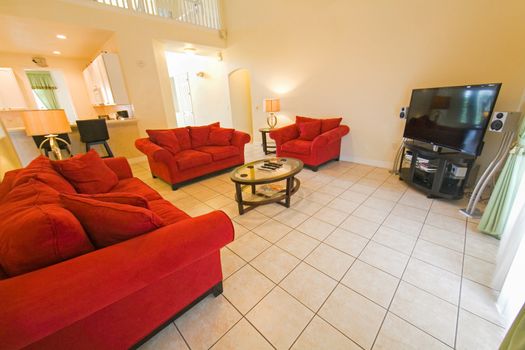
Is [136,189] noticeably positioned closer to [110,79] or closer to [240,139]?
[240,139]

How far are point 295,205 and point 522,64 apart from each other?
307 centimetres

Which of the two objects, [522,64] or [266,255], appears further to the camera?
[522,64]

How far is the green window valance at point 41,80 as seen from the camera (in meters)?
5.39

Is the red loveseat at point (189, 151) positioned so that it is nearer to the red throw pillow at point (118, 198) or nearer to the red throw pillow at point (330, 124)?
the red throw pillow at point (330, 124)

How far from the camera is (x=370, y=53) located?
3.42 m

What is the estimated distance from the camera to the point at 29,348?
2.60 feet

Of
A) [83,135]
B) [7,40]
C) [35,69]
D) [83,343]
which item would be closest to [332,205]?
[83,343]

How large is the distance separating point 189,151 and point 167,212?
6.48ft

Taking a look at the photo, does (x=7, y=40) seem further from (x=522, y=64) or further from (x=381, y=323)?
(x=522, y=64)

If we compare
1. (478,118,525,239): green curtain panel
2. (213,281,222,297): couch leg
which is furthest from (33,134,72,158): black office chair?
(478,118,525,239): green curtain panel

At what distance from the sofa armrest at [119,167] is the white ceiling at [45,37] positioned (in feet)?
9.65

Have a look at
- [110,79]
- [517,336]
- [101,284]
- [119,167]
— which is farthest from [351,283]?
[110,79]

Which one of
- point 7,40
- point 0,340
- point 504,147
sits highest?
point 7,40

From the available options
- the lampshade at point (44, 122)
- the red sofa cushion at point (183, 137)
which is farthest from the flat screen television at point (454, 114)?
the lampshade at point (44, 122)
